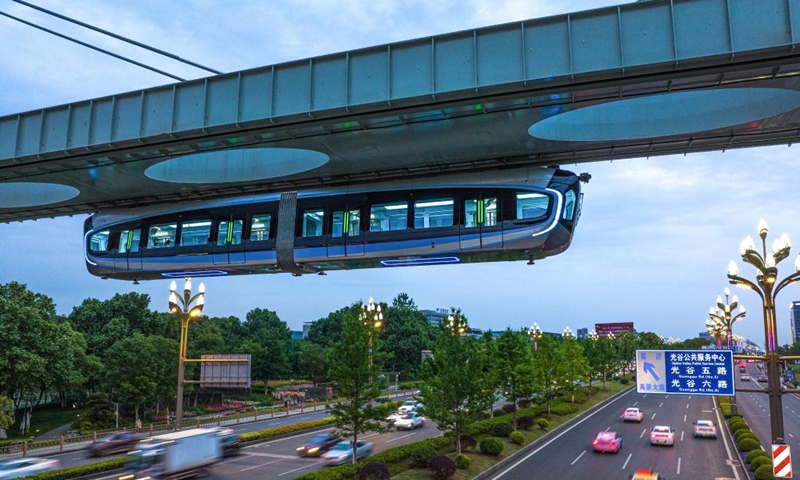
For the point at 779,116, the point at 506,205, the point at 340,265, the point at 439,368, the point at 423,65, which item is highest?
the point at 423,65

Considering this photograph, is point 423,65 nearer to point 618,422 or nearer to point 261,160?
point 261,160

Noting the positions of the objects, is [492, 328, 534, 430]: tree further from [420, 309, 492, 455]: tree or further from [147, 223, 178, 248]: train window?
[147, 223, 178, 248]: train window

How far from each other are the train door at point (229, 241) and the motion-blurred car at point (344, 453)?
1277 centimetres

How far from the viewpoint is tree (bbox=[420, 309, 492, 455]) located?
28422mm

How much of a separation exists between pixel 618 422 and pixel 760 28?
42500 mm

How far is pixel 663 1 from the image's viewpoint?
12.7 meters

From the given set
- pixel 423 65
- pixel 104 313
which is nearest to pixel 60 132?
pixel 423 65

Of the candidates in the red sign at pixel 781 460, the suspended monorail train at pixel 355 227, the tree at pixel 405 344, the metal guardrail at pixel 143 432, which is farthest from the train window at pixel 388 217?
the tree at pixel 405 344

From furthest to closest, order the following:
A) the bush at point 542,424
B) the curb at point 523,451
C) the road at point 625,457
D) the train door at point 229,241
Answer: the bush at point 542,424 → the road at point 625,457 → the curb at point 523,451 → the train door at point 229,241

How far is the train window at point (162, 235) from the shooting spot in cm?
2331

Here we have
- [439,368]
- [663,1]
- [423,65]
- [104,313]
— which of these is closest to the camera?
[663,1]

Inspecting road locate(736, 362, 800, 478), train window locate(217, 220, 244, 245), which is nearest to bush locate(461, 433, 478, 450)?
road locate(736, 362, 800, 478)

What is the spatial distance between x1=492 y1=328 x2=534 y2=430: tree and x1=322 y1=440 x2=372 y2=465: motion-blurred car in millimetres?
12481

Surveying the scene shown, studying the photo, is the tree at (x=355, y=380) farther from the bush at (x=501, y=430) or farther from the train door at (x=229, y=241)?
the bush at (x=501, y=430)
